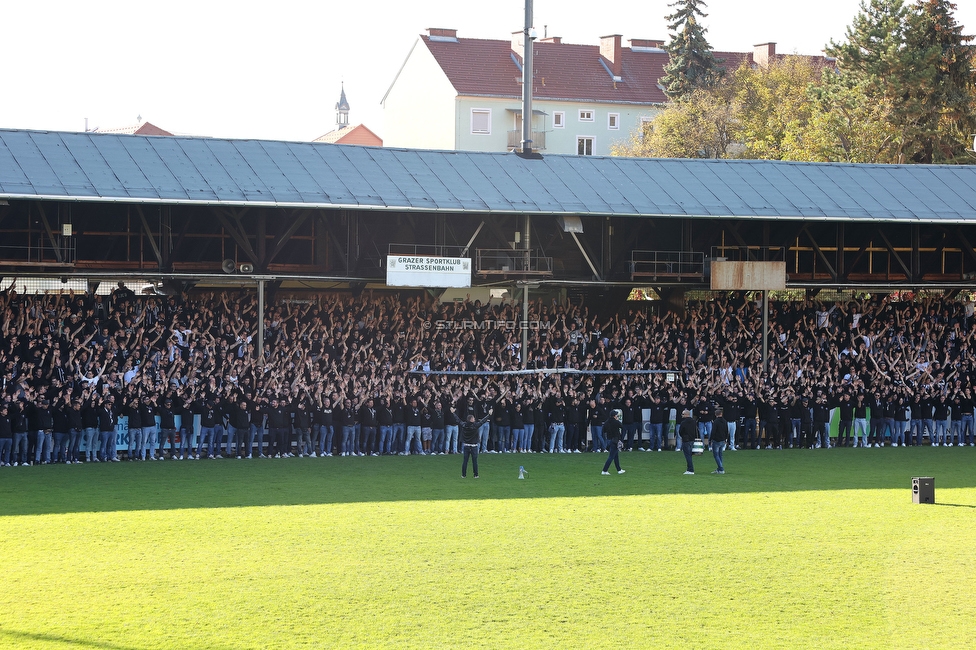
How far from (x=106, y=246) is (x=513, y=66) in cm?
4511

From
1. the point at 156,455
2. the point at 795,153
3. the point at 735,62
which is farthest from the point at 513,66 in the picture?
the point at 156,455

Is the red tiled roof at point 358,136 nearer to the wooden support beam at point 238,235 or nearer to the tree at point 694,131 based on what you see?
the tree at point 694,131

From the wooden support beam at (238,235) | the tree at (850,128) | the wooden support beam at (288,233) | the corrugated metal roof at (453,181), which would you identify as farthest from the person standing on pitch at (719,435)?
the tree at (850,128)

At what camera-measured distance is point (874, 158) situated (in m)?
47.8

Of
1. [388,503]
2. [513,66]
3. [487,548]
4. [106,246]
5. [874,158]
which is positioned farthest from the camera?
[513,66]

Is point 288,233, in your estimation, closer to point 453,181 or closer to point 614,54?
point 453,181

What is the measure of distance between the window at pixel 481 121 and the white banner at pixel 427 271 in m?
40.2

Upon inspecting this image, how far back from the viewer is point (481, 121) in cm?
6719

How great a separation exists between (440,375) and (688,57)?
41220mm

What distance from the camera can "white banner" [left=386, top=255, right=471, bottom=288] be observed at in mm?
27578

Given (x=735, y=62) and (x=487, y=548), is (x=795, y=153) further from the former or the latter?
(x=487, y=548)

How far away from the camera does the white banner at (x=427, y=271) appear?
27.6 meters

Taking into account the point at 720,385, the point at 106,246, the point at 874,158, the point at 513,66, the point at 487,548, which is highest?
the point at 513,66

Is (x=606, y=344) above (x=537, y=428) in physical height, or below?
above
